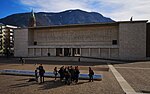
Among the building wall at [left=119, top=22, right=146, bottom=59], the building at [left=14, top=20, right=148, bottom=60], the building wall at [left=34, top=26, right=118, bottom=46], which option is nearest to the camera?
the building wall at [left=119, top=22, right=146, bottom=59]

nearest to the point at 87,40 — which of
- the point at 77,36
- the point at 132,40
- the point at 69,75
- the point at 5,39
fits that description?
the point at 77,36

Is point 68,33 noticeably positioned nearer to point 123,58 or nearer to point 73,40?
point 73,40

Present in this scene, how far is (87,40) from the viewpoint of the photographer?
184 feet

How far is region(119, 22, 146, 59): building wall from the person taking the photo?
4659 centimetres

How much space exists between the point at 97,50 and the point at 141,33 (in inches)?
499

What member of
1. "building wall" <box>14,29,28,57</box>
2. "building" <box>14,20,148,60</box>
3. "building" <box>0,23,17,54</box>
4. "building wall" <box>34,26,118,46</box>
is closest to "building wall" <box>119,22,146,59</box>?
"building" <box>14,20,148,60</box>

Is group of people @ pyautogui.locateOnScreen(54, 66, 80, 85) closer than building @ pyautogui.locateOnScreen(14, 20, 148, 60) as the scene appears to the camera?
Yes

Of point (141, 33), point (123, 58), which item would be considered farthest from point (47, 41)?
point (141, 33)

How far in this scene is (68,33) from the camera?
5875 cm

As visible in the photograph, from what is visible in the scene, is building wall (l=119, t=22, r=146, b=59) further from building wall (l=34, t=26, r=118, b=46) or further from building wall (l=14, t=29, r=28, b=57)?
building wall (l=14, t=29, r=28, b=57)

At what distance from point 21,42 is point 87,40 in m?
22.8

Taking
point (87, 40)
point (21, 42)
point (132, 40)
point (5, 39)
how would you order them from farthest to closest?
point (5, 39)
point (21, 42)
point (87, 40)
point (132, 40)

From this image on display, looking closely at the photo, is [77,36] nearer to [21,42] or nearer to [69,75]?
[21,42]

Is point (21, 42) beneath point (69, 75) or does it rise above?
above
